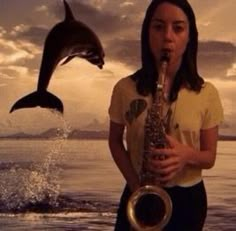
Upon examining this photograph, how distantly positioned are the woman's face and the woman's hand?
205mm

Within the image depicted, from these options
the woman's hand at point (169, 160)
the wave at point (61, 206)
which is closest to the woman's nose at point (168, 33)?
the woman's hand at point (169, 160)

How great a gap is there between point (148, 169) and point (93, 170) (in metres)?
1.88

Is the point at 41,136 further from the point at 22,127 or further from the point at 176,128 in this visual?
the point at 176,128

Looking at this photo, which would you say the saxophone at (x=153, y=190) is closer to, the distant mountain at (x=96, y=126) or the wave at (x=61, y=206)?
the distant mountain at (x=96, y=126)

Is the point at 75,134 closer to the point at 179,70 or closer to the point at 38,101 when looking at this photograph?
the point at 38,101

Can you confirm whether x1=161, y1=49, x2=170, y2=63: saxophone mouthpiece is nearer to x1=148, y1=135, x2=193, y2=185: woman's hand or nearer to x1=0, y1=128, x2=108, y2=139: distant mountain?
x1=148, y1=135, x2=193, y2=185: woman's hand

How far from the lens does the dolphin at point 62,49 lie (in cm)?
238

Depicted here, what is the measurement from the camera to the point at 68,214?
3111 millimetres

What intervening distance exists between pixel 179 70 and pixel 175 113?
114 mm

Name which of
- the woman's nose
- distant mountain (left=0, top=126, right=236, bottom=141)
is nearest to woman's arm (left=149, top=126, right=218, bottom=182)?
the woman's nose

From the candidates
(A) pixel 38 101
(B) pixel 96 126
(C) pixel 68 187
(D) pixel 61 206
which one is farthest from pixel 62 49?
(D) pixel 61 206

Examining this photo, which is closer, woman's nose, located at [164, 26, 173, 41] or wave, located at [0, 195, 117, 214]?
woman's nose, located at [164, 26, 173, 41]

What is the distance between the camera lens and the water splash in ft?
9.86

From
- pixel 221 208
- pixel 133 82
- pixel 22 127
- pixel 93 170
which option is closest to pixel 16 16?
pixel 22 127
